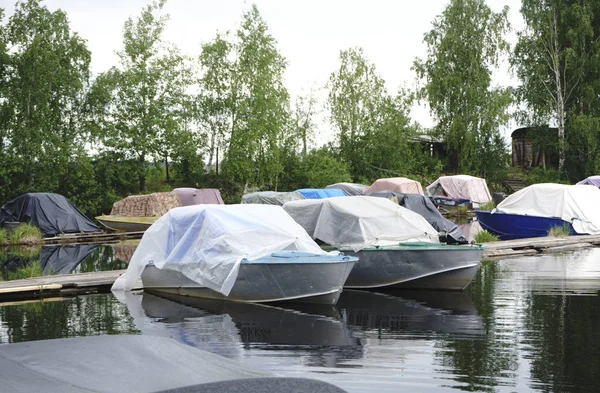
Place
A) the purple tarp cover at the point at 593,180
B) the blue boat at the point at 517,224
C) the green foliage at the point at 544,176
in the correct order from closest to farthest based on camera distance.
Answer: the blue boat at the point at 517,224
the purple tarp cover at the point at 593,180
the green foliage at the point at 544,176

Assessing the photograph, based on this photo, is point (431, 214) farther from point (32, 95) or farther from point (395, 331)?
point (32, 95)

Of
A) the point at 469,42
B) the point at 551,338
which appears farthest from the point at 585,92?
the point at 551,338

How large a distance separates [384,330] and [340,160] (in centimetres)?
4112

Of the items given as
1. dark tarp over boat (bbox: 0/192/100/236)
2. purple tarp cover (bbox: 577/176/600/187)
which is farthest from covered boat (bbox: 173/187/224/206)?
purple tarp cover (bbox: 577/176/600/187)

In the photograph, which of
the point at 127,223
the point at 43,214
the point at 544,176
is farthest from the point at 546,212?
the point at 544,176

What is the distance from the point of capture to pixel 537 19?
49688 millimetres

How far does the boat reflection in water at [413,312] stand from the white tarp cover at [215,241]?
1442mm

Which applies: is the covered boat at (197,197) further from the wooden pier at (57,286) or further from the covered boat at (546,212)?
the wooden pier at (57,286)

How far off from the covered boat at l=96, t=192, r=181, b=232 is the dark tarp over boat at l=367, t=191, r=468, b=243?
1268 cm

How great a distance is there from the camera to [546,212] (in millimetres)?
28688

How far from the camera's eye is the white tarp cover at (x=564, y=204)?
28.0m

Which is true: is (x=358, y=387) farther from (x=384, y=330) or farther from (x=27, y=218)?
(x=27, y=218)

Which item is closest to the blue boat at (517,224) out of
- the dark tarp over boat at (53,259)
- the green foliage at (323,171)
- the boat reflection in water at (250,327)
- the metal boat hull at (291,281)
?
the dark tarp over boat at (53,259)

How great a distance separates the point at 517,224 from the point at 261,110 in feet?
70.2
